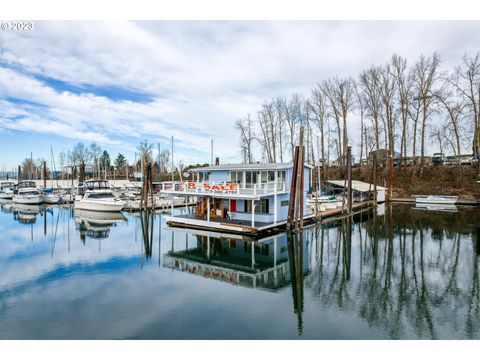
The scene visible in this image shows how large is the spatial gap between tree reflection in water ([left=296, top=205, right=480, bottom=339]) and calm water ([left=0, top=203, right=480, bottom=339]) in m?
0.06

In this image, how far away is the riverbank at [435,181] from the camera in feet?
146

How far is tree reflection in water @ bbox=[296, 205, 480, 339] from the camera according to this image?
10594mm

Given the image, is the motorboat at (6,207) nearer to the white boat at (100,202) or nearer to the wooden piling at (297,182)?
the white boat at (100,202)

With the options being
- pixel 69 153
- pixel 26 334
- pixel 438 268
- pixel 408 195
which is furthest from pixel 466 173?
pixel 69 153

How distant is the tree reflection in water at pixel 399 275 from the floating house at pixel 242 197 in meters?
3.11

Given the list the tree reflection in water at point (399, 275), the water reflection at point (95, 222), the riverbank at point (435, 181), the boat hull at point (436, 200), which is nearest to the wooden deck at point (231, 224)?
the tree reflection in water at point (399, 275)

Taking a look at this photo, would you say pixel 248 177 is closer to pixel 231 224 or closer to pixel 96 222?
pixel 231 224

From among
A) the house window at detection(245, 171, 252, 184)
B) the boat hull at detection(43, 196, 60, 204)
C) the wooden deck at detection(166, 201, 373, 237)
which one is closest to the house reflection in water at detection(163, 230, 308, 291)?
the wooden deck at detection(166, 201, 373, 237)

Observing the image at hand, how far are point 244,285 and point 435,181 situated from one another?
1786 inches

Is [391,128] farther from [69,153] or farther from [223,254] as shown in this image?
[69,153]

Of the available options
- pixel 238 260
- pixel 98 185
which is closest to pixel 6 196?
pixel 98 185

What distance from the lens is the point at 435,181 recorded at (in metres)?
47.8

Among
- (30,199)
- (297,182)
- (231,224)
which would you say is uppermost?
(297,182)

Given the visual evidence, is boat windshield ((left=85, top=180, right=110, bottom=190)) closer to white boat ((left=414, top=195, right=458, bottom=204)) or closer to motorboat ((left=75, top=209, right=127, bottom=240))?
motorboat ((left=75, top=209, right=127, bottom=240))
